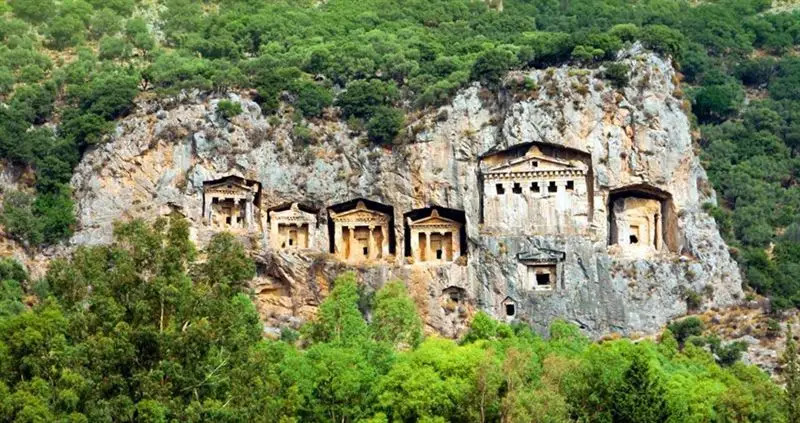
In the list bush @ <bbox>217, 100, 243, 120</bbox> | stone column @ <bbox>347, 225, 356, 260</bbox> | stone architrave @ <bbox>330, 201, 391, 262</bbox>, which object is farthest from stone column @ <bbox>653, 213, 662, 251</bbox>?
bush @ <bbox>217, 100, 243, 120</bbox>

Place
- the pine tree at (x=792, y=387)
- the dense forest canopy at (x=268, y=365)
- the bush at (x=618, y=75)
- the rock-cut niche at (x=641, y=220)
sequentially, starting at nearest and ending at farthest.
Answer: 1. the dense forest canopy at (x=268, y=365)
2. the pine tree at (x=792, y=387)
3. the rock-cut niche at (x=641, y=220)
4. the bush at (x=618, y=75)

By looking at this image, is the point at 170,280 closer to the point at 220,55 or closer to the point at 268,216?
the point at 268,216

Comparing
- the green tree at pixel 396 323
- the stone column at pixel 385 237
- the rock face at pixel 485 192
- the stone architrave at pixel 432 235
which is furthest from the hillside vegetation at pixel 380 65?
the green tree at pixel 396 323

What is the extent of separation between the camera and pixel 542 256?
79938mm

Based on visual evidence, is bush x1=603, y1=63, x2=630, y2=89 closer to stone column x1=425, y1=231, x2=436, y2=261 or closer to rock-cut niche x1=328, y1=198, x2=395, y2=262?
stone column x1=425, y1=231, x2=436, y2=261

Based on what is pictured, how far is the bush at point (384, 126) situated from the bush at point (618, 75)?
11233mm

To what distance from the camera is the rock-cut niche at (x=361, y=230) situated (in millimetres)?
83750

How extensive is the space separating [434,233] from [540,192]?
6117mm

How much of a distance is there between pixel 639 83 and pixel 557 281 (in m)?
11.3

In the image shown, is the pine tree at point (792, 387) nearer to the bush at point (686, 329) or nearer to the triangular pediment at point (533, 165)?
the bush at point (686, 329)

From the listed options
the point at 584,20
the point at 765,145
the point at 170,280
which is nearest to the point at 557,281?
the point at 765,145

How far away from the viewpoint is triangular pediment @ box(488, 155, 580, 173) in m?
80.7

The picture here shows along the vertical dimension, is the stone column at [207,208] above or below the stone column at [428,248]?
above

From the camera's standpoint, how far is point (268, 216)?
84250 millimetres
